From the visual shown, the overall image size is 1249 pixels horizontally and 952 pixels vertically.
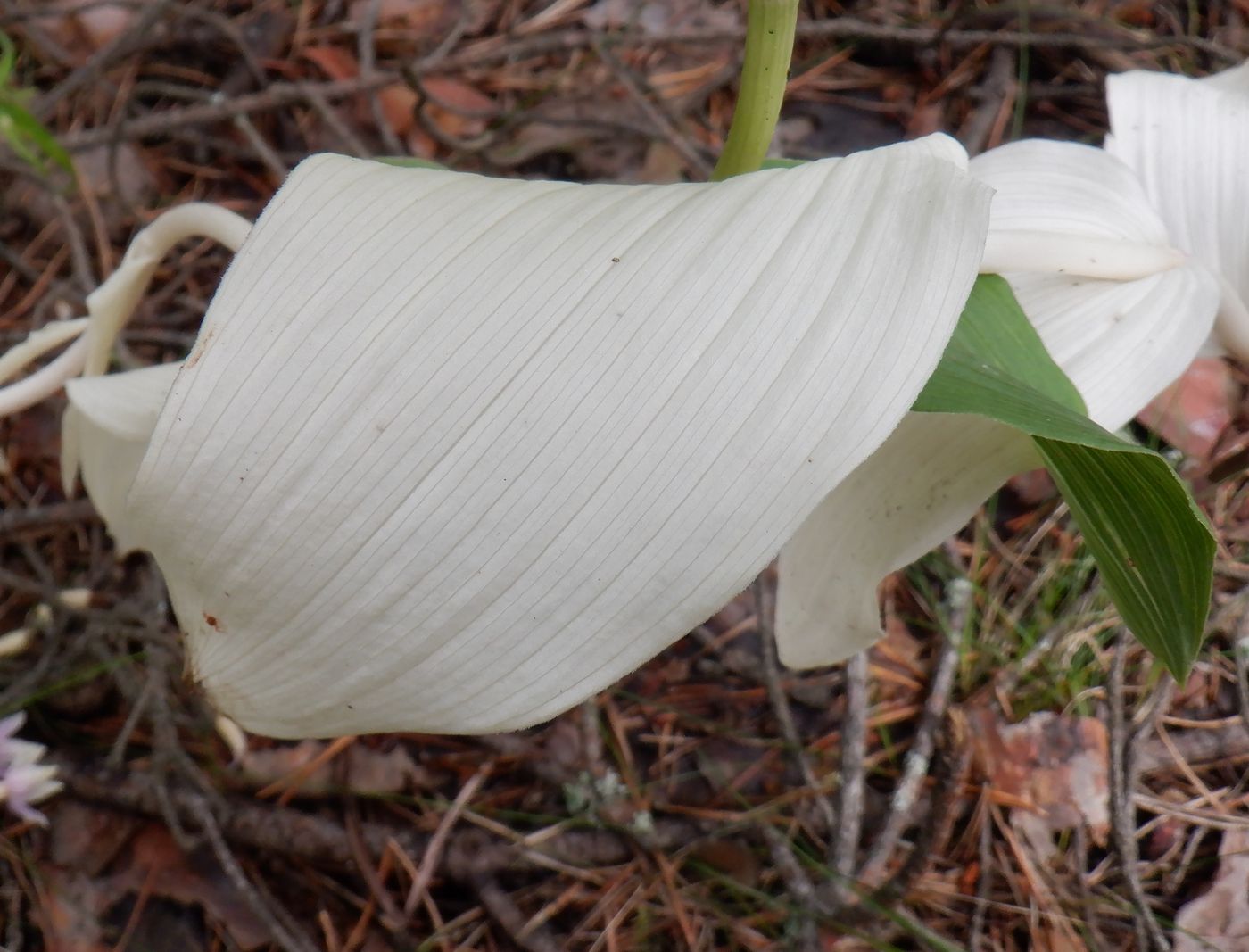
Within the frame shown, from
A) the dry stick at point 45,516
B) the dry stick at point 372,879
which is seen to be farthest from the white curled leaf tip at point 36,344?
the dry stick at point 372,879

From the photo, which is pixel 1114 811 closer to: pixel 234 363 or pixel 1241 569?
pixel 1241 569

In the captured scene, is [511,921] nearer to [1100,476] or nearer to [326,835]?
[326,835]

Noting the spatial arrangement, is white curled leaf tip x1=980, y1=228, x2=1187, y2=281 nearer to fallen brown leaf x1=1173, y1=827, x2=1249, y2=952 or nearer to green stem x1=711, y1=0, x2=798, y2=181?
green stem x1=711, y1=0, x2=798, y2=181

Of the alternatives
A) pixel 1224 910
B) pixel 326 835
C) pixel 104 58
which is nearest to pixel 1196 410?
pixel 1224 910

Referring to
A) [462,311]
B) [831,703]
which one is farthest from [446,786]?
[462,311]

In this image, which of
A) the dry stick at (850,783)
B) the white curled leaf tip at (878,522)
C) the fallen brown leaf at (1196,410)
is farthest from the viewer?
the fallen brown leaf at (1196,410)

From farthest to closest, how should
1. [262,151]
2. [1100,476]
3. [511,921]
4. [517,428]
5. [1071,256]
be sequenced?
1. [262,151]
2. [511,921]
3. [1071,256]
4. [1100,476]
5. [517,428]

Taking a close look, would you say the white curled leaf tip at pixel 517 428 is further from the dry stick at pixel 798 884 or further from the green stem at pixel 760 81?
the dry stick at pixel 798 884
